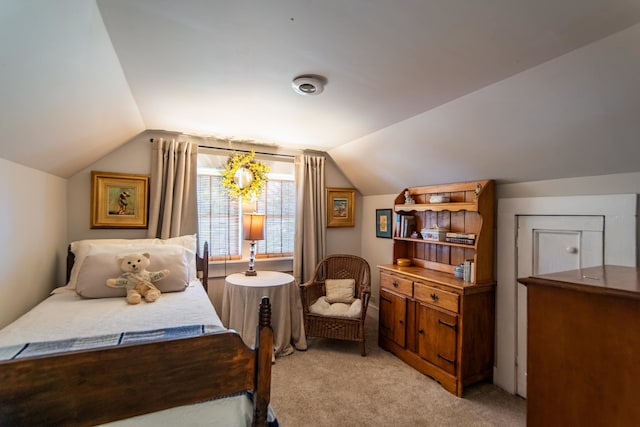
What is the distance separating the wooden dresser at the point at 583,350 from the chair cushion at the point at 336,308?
203cm

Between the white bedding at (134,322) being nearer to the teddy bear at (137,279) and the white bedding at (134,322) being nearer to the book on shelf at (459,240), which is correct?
the teddy bear at (137,279)

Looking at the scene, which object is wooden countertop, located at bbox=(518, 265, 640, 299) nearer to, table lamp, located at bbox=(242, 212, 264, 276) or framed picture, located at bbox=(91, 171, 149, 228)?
table lamp, located at bbox=(242, 212, 264, 276)

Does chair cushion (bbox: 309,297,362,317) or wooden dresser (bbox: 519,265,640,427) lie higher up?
wooden dresser (bbox: 519,265,640,427)

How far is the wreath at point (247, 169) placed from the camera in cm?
348

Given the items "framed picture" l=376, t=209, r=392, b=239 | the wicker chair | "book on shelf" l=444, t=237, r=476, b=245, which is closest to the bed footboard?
the wicker chair

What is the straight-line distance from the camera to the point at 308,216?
3865 millimetres

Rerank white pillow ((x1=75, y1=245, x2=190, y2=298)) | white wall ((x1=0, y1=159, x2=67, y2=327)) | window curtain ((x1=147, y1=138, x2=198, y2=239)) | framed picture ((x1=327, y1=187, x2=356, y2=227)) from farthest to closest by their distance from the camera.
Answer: framed picture ((x1=327, y1=187, x2=356, y2=227)) < window curtain ((x1=147, y1=138, x2=198, y2=239)) < white pillow ((x1=75, y1=245, x2=190, y2=298)) < white wall ((x1=0, y1=159, x2=67, y2=327))

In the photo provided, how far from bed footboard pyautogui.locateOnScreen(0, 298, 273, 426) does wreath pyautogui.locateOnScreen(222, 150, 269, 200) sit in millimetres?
2491

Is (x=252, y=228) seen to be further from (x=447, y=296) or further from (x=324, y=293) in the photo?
(x=447, y=296)

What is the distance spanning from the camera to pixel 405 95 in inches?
82.8

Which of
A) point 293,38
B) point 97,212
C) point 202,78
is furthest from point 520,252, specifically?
point 97,212

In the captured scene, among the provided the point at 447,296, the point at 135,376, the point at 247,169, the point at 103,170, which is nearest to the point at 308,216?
the point at 247,169

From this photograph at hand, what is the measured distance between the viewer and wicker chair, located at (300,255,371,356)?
311cm

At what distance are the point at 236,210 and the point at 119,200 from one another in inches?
47.5
